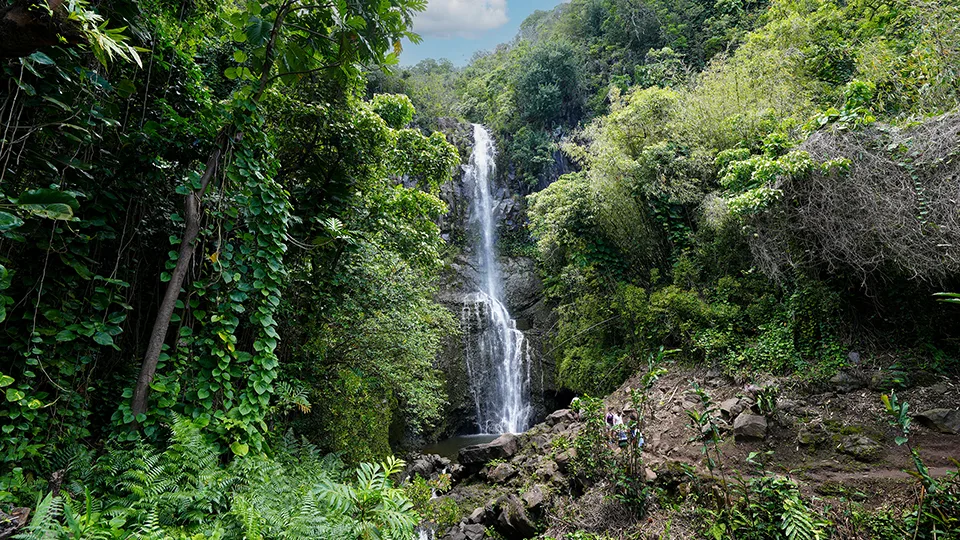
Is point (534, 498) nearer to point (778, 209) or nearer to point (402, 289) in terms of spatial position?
point (402, 289)

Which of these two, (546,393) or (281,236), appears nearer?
(281,236)

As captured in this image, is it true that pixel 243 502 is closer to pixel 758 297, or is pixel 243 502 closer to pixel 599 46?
pixel 758 297

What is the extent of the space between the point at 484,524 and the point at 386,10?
5.53m

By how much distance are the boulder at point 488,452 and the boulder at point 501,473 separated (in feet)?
1.57

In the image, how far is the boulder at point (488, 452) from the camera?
23.1 feet

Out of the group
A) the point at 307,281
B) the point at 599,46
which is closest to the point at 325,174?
the point at 307,281

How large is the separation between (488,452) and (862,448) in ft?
16.4

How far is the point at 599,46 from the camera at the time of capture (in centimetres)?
2102

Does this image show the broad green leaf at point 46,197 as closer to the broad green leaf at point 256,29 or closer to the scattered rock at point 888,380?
the broad green leaf at point 256,29

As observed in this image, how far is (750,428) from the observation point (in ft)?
16.1

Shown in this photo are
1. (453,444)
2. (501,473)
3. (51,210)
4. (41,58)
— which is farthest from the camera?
(453,444)

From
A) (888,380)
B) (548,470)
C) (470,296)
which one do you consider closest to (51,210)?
(548,470)

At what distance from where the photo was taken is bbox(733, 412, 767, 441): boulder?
16.0 ft

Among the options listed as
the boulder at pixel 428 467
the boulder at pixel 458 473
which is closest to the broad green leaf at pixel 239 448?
the boulder at pixel 428 467
